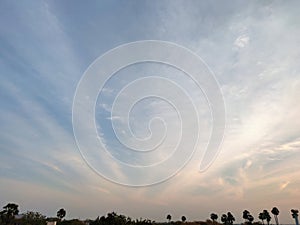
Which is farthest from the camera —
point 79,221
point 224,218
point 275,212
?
point 224,218

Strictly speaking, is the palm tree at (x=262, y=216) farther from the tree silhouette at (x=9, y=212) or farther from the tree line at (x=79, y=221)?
the tree silhouette at (x=9, y=212)

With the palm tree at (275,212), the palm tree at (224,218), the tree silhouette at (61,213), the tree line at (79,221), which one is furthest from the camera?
the palm tree at (224,218)

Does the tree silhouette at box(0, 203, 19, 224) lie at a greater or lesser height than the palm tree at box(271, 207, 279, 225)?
lesser

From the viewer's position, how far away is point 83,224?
171 feet

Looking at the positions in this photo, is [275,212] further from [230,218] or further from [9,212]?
[9,212]

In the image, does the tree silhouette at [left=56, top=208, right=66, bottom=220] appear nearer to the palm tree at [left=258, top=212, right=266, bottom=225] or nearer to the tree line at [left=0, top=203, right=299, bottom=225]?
the tree line at [left=0, top=203, right=299, bottom=225]

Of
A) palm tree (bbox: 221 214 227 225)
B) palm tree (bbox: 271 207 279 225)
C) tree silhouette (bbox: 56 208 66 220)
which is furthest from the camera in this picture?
palm tree (bbox: 221 214 227 225)

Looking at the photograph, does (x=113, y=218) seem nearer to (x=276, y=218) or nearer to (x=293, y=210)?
(x=293, y=210)

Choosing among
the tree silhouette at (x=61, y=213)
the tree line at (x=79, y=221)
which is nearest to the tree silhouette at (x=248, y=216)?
the tree line at (x=79, y=221)

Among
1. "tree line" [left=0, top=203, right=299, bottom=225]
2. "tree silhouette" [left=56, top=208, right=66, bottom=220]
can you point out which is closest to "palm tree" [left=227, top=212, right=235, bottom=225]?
"tree line" [left=0, top=203, right=299, bottom=225]

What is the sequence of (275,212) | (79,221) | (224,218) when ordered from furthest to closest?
(224,218) < (275,212) < (79,221)

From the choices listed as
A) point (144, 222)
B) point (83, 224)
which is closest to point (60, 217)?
point (83, 224)

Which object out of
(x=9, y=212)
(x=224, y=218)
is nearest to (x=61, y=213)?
(x=9, y=212)

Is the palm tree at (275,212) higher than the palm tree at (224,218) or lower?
higher
